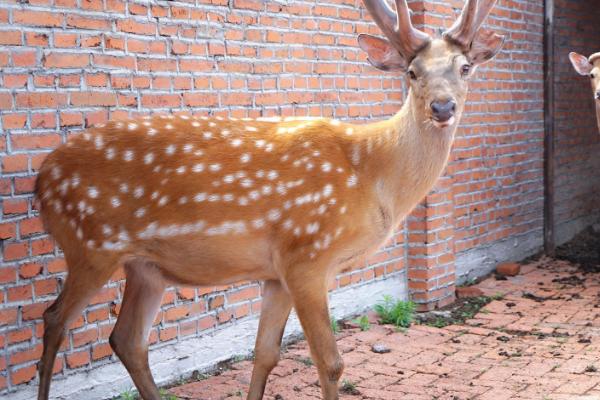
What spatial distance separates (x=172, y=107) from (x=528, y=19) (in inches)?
200

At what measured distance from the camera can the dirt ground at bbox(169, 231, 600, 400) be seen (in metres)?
4.97

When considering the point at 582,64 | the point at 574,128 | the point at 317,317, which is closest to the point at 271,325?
the point at 317,317

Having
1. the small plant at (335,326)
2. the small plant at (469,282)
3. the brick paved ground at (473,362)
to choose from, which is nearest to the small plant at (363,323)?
the brick paved ground at (473,362)

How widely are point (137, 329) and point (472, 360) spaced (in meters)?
2.31

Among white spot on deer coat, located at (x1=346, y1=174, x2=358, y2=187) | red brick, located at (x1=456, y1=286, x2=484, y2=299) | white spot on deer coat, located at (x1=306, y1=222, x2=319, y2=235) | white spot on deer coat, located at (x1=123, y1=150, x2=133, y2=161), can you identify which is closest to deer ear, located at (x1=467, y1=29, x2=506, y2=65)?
white spot on deer coat, located at (x1=346, y1=174, x2=358, y2=187)

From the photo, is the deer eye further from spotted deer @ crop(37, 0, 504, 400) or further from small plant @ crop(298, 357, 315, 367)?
small plant @ crop(298, 357, 315, 367)

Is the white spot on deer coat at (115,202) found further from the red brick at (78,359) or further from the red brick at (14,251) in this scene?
the red brick at (78,359)

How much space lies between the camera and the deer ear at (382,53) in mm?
4336

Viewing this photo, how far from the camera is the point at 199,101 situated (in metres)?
5.27

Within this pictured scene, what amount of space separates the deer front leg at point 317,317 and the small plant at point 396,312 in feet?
7.82

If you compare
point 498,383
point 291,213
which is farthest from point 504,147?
point 291,213

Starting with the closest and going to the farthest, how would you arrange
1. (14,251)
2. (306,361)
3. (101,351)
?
1. (14,251)
2. (101,351)
3. (306,361)

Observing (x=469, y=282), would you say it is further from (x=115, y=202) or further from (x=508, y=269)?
(x=115, y=202)

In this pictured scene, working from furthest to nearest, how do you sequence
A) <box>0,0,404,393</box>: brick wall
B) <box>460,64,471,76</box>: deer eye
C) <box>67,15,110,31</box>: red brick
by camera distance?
<box>67,15,110,31</box>: red brick, <box>0,0,404,393</box>: brick wall, <box>460,64,471,76</box>: deer eye
